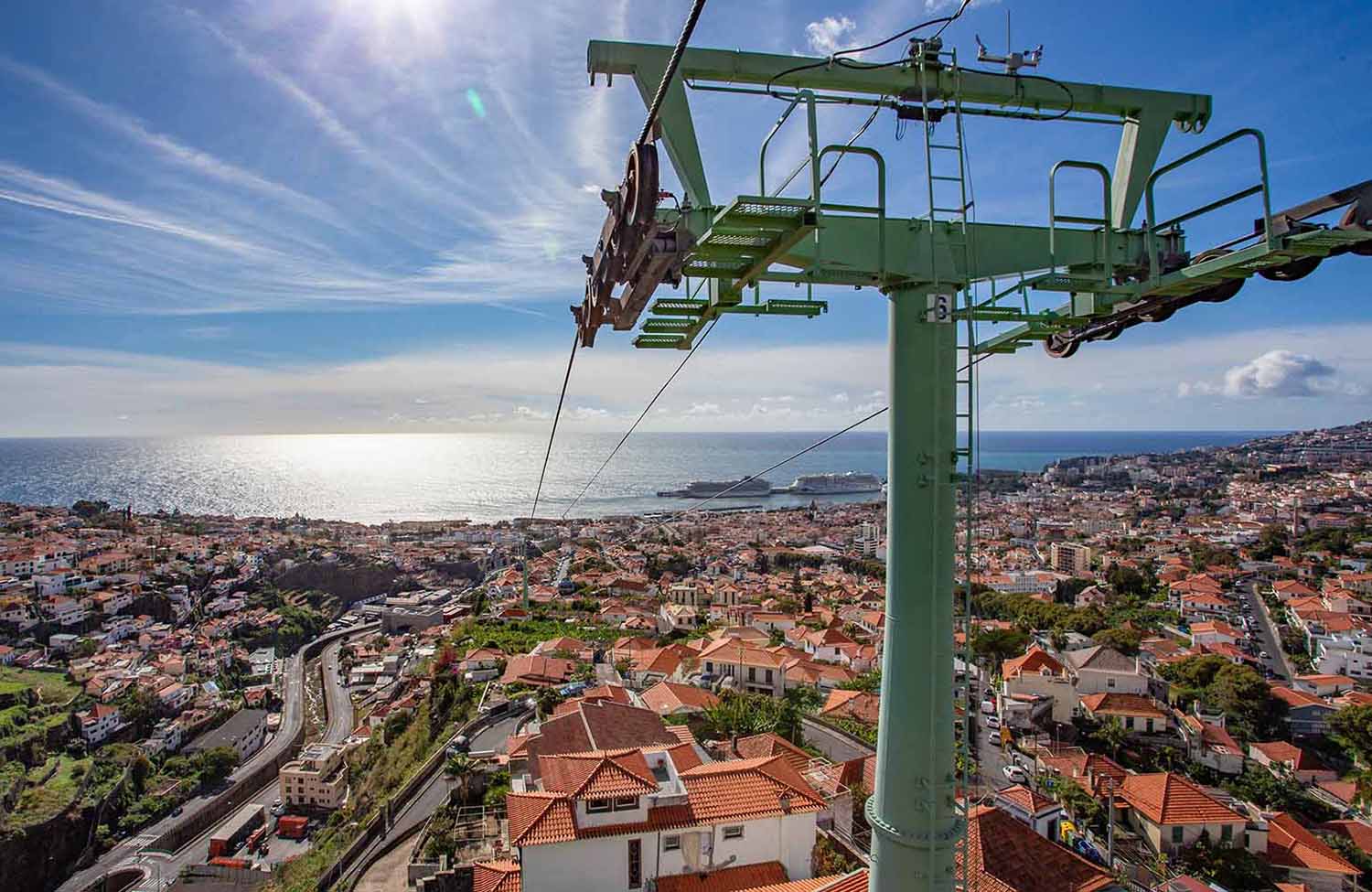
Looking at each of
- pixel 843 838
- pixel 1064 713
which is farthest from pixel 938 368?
pixel 1064 713

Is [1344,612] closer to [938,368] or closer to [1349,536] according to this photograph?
[1349,536]

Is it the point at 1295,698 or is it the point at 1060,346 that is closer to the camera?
the point at 1060,346

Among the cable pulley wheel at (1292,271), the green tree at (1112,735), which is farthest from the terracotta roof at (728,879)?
the green tree at (1112,735)

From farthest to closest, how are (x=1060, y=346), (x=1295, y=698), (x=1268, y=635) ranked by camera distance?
(x=1268, y=635)
(x=1295, y=698)
(x=1060, y=346)

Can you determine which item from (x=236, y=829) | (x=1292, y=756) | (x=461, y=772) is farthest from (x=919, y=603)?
(x=236, y=829)

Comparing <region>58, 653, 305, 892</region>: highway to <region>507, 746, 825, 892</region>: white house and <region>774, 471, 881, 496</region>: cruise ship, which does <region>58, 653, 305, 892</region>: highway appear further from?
<region>774, 471, 881, 496</region>: cruise ship

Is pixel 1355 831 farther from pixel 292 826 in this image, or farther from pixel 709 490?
pixel 709 490
